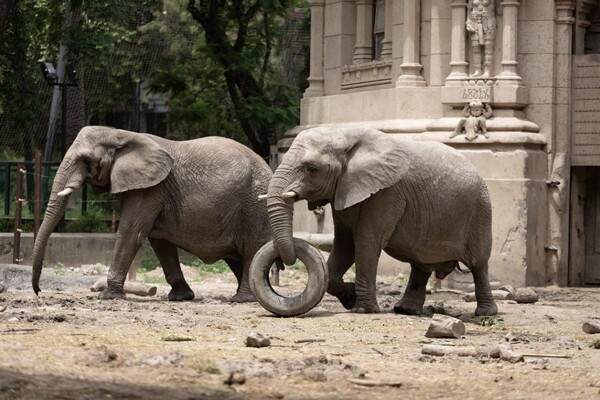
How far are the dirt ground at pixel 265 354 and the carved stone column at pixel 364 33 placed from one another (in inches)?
296

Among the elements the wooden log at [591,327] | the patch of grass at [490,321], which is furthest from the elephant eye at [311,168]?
the wooden log at [591,327]

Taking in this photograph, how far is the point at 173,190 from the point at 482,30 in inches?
256

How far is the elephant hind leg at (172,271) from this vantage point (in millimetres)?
17656

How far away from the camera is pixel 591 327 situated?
1416 cm

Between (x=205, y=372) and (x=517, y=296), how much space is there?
8863 mm

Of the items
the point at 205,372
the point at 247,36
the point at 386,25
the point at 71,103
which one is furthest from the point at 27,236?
the point at 205,372

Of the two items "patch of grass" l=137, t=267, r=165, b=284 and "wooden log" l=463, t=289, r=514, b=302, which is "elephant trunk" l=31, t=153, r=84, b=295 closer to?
"patch of grass" l=137, t=267, r=165, b=284

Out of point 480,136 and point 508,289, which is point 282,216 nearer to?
point 508,289

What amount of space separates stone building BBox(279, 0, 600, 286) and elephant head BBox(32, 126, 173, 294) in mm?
5903

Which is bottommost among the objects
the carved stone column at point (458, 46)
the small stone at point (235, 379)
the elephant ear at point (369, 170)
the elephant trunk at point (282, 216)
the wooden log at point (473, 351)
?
the small stone at point (235, 379)

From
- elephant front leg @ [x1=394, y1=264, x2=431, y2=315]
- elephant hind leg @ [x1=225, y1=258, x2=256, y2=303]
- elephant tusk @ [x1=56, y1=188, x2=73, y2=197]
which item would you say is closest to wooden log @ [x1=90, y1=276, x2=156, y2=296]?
elephant hind leg @ [x1=225, y1=258, x2=256, y2=303]

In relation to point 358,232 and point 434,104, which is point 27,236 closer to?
point 434,104

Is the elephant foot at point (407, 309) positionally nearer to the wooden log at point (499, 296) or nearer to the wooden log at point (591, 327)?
the wooden log at point (591, 327)

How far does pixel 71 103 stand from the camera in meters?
35.3
